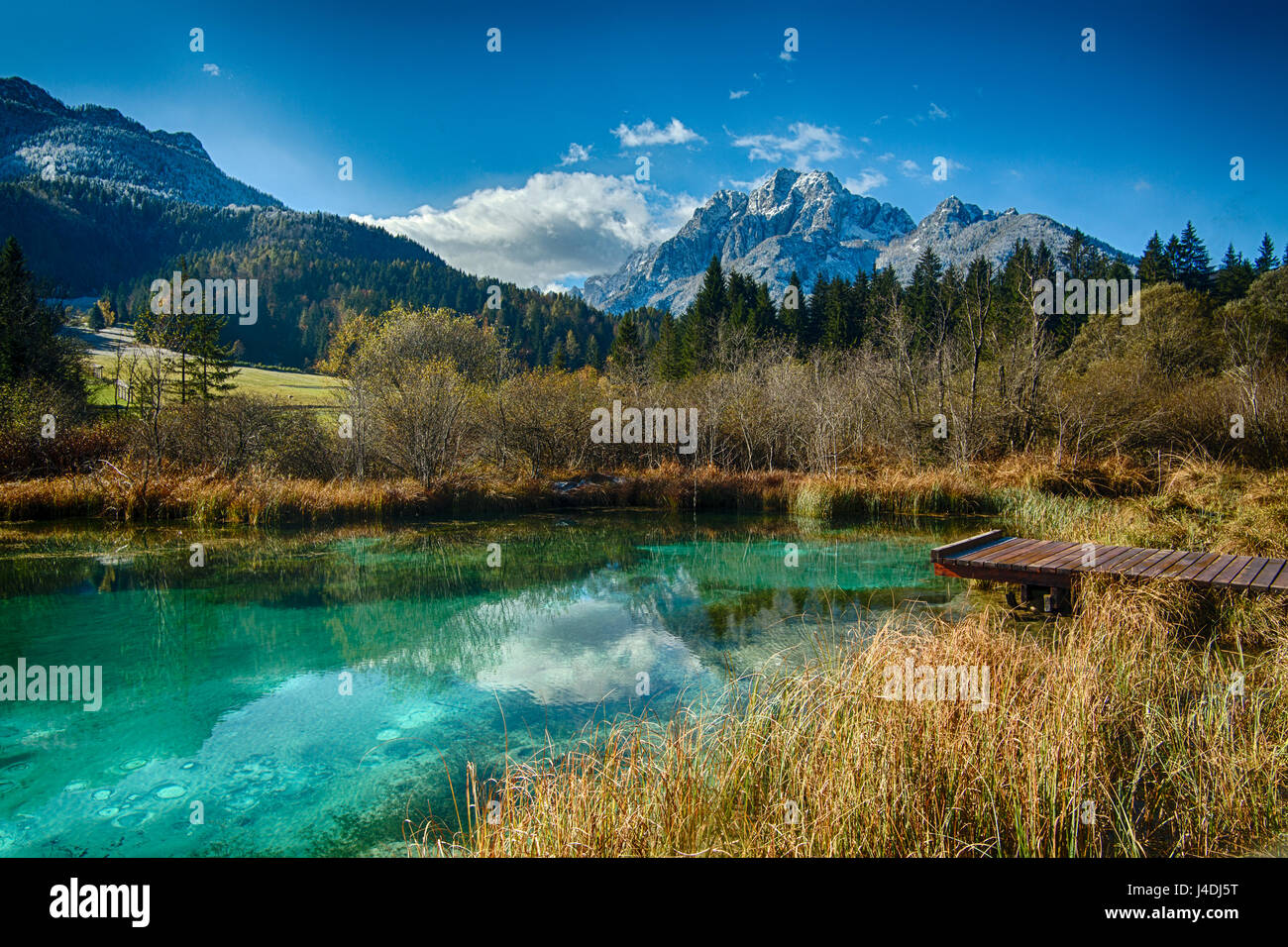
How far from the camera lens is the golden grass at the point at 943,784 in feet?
9.80

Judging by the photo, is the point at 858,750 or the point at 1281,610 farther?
the point at 1281,610

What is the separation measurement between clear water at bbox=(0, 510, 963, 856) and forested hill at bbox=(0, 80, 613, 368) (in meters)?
56.1

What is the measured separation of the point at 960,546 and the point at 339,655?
8.67 meters

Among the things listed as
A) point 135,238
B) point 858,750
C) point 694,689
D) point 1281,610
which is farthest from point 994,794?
point 135,238

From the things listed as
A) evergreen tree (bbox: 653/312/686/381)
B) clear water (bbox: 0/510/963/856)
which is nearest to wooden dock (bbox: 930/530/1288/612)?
clear water (bbox: 0/510/963/856)

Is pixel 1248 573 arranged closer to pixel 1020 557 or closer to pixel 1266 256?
pixel 1020 557

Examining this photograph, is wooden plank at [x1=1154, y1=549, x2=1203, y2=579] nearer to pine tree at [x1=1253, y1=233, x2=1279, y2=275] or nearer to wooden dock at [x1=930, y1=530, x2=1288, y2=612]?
wooden dock at [x1=930, y1=530, x2=1288, y2=612]

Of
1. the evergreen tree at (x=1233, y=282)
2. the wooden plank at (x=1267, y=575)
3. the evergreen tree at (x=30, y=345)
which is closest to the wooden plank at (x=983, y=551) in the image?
the wooden plank at (x=1267, y=575)

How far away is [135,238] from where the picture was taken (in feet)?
401

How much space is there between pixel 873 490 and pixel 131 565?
60.5ft

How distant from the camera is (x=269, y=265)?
97562 mm

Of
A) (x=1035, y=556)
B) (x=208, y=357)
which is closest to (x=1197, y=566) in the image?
(x=1035, y=556)

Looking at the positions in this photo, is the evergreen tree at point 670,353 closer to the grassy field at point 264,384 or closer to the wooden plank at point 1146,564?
the grassy field at point 264,384
